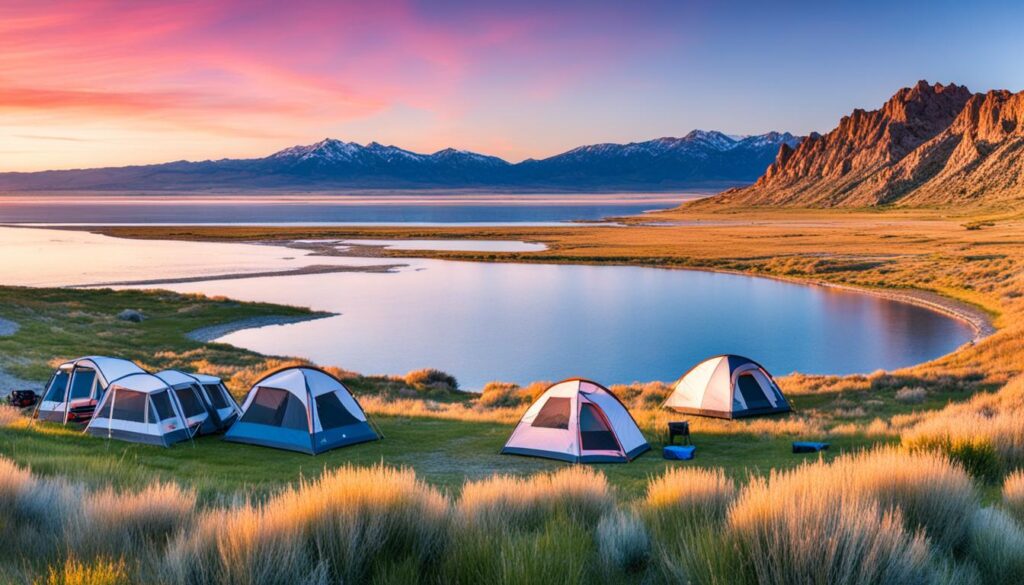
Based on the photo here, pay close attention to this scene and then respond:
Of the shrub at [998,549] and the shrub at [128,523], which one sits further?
the shrub at [128,523]

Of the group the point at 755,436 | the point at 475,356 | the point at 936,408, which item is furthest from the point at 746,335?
the point at 755,436

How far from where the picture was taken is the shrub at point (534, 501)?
6.20 m

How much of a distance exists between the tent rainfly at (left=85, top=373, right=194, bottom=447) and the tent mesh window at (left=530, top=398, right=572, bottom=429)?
7.86 m

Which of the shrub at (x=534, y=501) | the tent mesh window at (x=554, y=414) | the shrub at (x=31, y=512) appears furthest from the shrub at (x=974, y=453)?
the shrub at (x=31, y=512)

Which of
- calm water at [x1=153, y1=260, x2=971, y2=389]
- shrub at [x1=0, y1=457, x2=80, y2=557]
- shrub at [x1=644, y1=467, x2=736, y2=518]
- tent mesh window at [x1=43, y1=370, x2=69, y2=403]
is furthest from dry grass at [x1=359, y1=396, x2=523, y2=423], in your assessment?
shrub at [x1=0, y1=457, x2=80, y2=557]

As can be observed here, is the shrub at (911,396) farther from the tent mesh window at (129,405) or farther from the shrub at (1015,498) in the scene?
the tent mesh window at (129,405)

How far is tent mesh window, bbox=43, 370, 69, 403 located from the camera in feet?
62.1

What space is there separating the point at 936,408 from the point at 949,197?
528ft

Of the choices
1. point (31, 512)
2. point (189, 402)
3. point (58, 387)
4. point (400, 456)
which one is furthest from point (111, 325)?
point (31, 512)

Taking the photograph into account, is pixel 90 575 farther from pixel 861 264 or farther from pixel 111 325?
pixel 861 264

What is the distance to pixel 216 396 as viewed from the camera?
1902 centimetres

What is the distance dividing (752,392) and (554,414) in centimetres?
816

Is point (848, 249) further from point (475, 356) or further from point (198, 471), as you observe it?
point (198, 471)

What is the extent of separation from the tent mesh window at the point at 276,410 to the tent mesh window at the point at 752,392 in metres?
12.0
